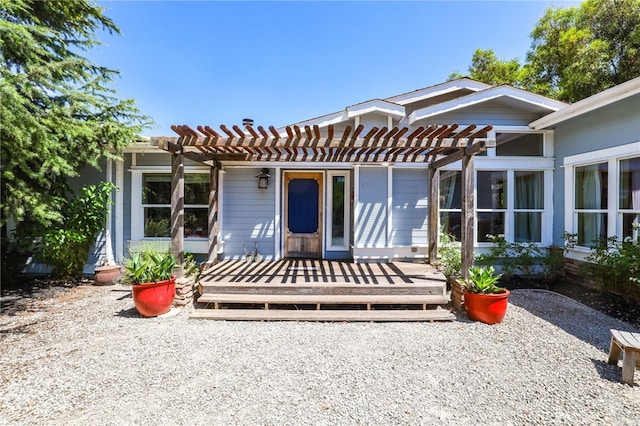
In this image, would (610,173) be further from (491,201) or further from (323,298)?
(323,298)

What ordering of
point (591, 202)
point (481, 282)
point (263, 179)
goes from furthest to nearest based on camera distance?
1. point (263, 179)
2. point (591, 202)
3. point (481, 282)

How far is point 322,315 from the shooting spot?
419 centimetres

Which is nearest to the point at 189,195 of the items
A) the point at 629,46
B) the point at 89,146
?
the point at 89,146

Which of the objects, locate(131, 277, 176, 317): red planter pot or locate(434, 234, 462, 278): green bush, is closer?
locate(131, 277, 176, 317): red planter pot

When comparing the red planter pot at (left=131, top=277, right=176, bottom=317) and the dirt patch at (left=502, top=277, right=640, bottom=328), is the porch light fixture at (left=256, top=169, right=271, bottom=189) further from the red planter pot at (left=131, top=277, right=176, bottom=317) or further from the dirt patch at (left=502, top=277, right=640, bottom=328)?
the dirt patch at (left=502, top=277, right=640, bottom=328)

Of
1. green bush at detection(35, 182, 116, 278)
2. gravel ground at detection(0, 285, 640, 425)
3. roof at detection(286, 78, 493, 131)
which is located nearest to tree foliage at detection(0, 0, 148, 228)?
green bush at detection(35, 182, 116, 278)

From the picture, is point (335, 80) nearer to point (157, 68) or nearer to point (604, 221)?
point (157, 68)

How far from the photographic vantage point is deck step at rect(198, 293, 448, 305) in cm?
435

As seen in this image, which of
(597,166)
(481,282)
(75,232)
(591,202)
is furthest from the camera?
(75,232)

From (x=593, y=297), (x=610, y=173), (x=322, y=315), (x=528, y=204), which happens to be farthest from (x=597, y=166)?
(x=322, y=315)

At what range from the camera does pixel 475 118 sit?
21.2 feet

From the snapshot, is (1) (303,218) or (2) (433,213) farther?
(1) (303,218)

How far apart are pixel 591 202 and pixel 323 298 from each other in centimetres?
577

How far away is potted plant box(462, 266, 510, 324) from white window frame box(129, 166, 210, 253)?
549cm
